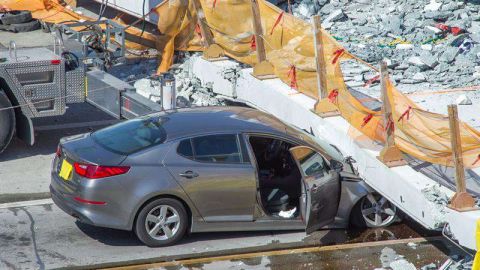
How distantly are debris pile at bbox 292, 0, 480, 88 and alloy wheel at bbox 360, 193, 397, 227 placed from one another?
568cm

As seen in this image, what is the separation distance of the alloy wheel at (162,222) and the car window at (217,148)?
68 centimetres

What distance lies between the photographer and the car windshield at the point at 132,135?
1068cm

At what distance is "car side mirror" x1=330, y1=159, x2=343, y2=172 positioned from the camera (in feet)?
36.2

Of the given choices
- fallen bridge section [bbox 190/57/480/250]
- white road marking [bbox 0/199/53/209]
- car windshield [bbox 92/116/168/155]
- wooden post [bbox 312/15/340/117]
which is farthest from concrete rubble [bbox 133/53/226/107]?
car windshield [bbox 92/116/168/155]

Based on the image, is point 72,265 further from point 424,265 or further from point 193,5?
point 193,5

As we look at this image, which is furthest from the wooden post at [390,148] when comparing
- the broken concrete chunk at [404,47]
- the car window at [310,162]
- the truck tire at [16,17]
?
the truck tire at [16,17]

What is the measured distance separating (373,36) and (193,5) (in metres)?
4.14

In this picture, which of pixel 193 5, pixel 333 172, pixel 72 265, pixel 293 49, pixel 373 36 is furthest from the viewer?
pixel 373 36

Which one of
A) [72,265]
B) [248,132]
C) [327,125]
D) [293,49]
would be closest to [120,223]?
[72,265]

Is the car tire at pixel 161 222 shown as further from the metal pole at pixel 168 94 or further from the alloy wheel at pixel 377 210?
the metal pole at pixel 168 94

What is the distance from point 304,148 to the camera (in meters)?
10.9

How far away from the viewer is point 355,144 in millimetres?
11805

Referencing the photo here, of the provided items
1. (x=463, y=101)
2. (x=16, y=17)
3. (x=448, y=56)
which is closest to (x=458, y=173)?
(x=463, y=101)

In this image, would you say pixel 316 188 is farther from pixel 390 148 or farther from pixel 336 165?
pixel 390 148
